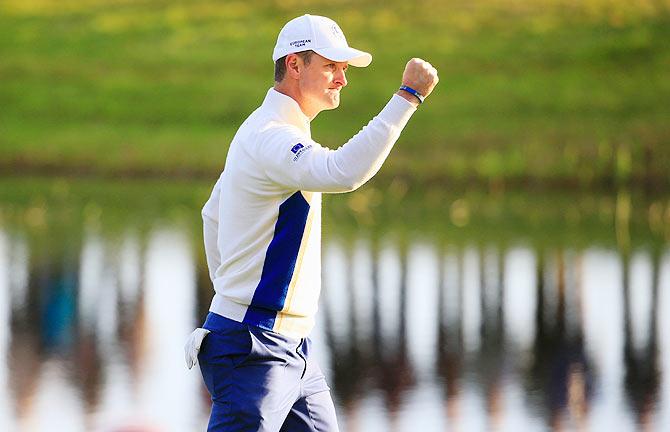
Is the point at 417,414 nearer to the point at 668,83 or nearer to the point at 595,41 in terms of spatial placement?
the point at 668,83

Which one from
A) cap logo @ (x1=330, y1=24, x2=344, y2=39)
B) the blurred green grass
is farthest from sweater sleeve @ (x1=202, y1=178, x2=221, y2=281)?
the blurred green grass

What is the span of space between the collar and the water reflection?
1.17m

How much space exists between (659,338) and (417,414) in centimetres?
425

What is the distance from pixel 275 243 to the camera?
556 centimetres

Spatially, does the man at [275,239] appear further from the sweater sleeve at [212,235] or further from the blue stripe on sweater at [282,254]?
the sweater sleeve at [212,235]

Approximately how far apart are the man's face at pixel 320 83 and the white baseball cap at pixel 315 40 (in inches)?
1.7

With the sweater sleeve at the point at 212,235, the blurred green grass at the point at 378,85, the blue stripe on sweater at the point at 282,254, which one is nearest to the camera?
the blue stripe on sweater at the point at 282,254

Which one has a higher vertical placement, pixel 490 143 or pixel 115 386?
pixel 490 143

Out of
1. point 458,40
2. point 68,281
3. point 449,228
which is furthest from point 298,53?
point 458,40

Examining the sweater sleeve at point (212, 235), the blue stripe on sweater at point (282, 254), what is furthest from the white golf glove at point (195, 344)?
the sweater sleeve at point (212, 235)

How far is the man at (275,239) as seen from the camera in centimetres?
552

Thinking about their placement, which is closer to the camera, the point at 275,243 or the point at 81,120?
the point at 275,243

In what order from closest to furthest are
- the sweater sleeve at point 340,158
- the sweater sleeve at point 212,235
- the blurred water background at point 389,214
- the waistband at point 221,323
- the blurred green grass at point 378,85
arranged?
1. the sweater sleeve at point 340,158
2. the waistband at point 221,323
3. the sweater sleeve at point 212,235
4. the blurred water background at point 389,214
5. the blurred green grass at point 378,85

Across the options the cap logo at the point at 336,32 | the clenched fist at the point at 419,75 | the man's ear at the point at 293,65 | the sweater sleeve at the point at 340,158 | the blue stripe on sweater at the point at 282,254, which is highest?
the cap logo at the point at 336,32
